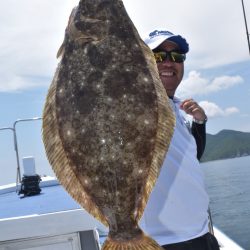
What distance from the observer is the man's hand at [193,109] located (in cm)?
336

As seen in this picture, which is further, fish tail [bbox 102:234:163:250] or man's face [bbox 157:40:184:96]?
man's face [bbox 157:40:184:96]

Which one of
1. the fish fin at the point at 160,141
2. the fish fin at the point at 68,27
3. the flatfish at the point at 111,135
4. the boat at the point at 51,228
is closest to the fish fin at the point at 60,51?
the fish fin at the point at 68,27

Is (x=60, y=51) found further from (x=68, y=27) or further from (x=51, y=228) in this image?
(x=51, y=228)

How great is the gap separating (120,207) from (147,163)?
0.27m

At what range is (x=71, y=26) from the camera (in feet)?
7.99

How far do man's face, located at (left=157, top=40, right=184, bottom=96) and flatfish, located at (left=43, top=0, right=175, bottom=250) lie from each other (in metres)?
1.23

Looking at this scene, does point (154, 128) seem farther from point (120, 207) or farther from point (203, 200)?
point (203, 200)

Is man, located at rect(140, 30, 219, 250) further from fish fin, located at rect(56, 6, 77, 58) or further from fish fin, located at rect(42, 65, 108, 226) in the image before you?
fish fin, located at rect(56, 6, 77, 58)

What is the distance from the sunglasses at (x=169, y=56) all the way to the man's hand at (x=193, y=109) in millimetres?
393

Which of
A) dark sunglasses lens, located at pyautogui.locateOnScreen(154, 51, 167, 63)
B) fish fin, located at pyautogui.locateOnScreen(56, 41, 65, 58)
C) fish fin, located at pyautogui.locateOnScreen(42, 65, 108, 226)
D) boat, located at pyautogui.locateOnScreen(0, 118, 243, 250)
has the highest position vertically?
dark sunglasses lens, located at pyautogui.locateOnScreen(154, 51, 167, 63)

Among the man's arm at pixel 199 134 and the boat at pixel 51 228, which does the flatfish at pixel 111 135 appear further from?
the boat at pixel 51 228

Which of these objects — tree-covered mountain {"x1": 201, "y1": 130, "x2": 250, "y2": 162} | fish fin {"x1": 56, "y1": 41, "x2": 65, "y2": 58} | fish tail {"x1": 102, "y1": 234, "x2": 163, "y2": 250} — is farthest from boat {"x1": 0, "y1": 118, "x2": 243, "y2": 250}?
tree-covered mountain {"x1": 201, "y1": 130, "x2": 250, "y2": 162}

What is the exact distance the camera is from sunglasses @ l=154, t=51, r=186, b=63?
348 cm

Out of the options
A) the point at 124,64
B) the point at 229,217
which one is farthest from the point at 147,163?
the point at 229,217
